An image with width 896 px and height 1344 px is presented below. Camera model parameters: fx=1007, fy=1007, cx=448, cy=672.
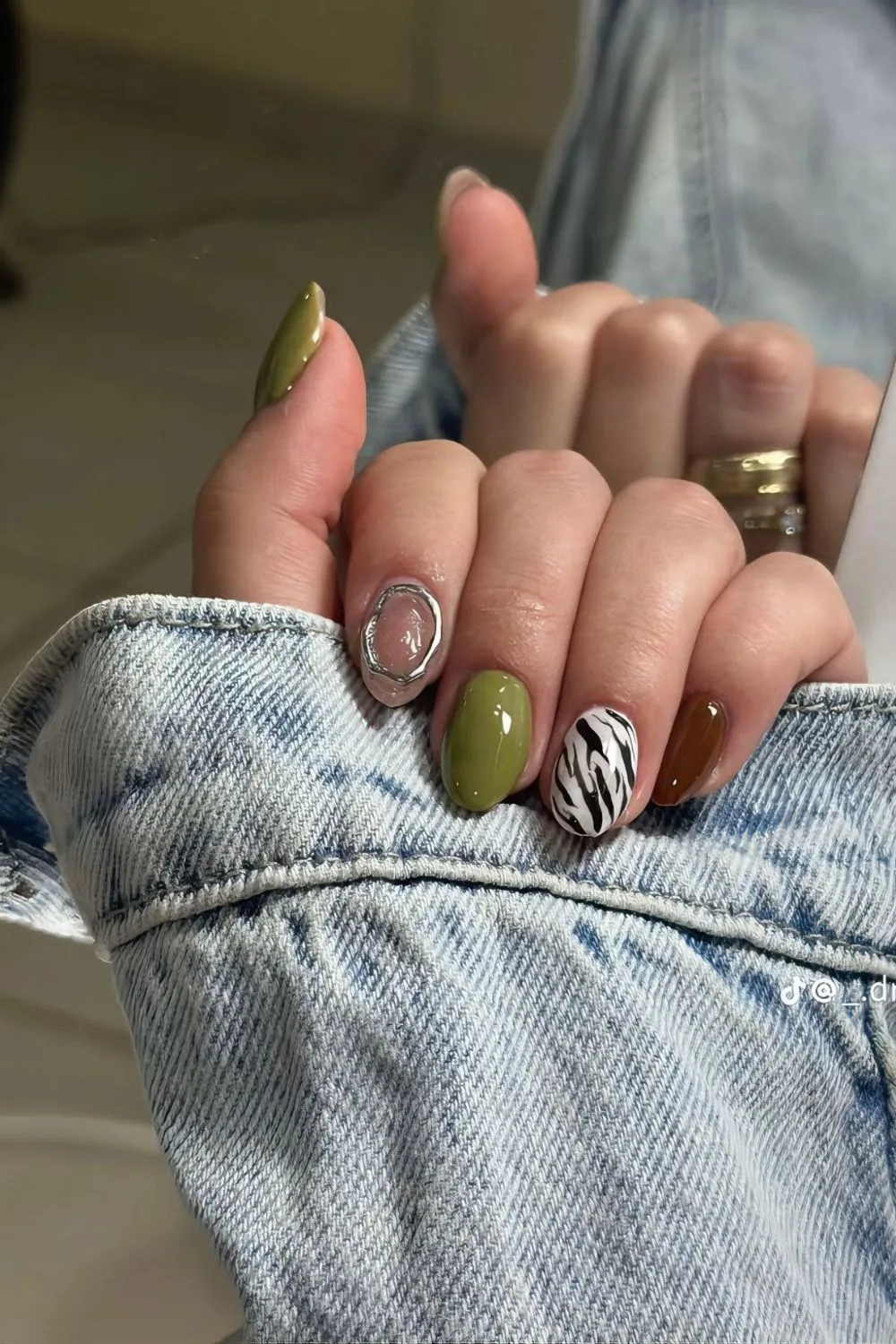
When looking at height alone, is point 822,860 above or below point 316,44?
below

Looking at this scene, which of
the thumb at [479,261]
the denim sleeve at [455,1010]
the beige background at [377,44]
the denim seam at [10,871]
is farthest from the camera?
the beige background at [377,44]

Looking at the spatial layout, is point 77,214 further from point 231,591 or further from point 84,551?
point 231,591

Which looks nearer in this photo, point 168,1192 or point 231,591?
point 231,591

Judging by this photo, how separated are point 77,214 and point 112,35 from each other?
0.10m

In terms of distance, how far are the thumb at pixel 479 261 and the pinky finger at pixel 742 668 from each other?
21 centimetres

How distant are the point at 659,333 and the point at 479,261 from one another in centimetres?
10

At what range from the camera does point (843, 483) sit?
0.37m

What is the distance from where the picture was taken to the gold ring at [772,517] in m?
0.38

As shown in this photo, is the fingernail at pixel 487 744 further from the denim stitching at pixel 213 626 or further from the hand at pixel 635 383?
the hand at pixel 635 383

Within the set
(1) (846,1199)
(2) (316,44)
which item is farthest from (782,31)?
(1) (846,1199)

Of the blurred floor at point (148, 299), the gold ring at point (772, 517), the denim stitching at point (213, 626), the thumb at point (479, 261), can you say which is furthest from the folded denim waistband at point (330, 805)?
the blurred floor at point (148, 299)

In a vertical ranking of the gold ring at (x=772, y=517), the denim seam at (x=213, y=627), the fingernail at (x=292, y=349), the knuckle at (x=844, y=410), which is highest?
the fingernail at (x=292, y=349)

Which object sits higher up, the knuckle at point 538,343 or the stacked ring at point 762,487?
the knuckle at point 538,343

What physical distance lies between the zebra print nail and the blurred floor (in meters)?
0.39
